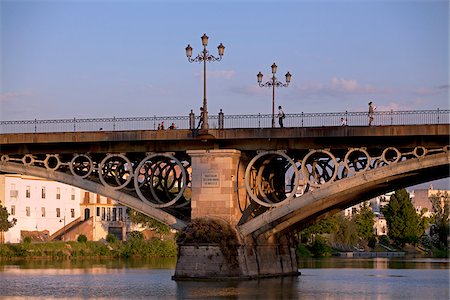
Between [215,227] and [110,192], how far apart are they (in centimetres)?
635

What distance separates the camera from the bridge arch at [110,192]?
55.2m

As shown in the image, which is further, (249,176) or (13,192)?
(13,192)

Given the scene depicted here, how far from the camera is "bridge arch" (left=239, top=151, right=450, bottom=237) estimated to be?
50156 mm

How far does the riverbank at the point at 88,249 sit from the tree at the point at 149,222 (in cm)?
254

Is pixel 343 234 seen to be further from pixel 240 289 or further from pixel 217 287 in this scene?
pixel 240 289

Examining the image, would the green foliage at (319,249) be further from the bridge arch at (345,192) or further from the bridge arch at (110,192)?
the bridge arch at (110,192)

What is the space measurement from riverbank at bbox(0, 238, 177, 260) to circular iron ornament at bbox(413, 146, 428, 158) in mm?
50625

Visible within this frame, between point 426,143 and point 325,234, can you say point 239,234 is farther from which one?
point 325,234

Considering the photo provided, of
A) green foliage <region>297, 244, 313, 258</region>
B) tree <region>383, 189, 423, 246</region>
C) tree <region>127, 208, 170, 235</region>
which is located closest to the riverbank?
tree <region>127, 208, 170, 235</region>

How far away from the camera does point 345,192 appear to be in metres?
54.6

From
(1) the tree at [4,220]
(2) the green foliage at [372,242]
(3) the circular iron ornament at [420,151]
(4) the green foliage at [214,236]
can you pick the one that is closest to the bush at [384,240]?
(2) the green foliage at [372,242]

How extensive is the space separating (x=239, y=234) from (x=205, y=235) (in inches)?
71.6

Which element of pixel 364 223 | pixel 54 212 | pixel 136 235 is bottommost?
pixel 364 223

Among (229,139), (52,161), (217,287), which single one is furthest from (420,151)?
(52,161)
